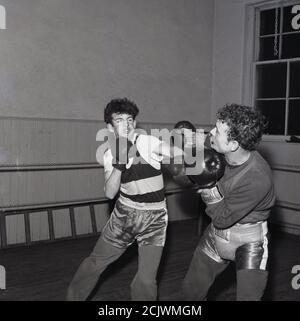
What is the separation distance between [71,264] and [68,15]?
8.51 ft

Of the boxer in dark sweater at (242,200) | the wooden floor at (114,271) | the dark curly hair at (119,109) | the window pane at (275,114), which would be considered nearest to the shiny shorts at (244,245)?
the boxer in dark sweater at (242,200)

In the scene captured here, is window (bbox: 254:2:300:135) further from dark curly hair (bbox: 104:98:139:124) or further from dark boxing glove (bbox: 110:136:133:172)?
dark boxing glove (bbox: 110:136:133:172)

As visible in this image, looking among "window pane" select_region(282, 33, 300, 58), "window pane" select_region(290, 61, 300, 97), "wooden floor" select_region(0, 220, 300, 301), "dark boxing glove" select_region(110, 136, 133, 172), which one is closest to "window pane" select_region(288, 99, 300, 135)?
"window pane" select_region(290, 61, 300, 97)

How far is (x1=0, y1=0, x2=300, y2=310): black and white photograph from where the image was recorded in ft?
7.06

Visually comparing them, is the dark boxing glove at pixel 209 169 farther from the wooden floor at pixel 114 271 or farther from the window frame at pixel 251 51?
the window frame at pixel 251 51

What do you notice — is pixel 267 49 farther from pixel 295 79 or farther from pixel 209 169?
pixel 209 169

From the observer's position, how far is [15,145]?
427cm

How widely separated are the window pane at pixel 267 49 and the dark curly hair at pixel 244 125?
3748 mm

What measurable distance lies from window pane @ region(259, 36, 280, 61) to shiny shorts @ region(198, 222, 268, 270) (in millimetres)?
3937

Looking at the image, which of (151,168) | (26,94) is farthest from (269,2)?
(151,168)

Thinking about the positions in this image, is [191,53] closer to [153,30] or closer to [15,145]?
[153,30]

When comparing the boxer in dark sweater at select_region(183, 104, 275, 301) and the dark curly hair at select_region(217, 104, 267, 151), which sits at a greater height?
the dark curly hair at select_region(217, 104, 267, 151)

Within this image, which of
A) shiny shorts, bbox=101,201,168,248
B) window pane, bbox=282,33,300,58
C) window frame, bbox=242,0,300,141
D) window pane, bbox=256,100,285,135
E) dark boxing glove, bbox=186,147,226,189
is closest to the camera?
dark boxing glove, bbox=186,147,226,189

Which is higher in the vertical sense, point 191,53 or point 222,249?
point 191,53
